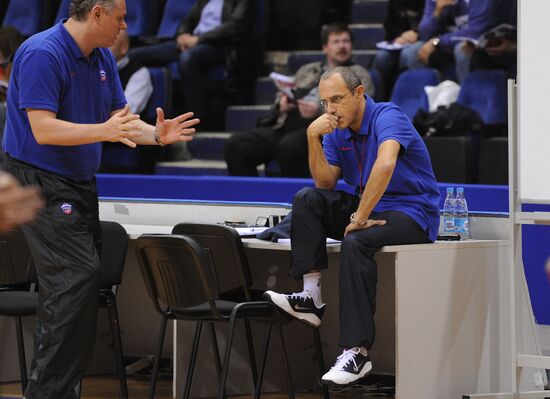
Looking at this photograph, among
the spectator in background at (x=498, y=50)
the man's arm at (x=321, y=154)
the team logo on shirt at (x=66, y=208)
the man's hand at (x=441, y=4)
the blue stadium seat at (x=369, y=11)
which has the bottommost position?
the team logo on shirt at (x=66, y=208)

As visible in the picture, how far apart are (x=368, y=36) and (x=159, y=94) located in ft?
5.39

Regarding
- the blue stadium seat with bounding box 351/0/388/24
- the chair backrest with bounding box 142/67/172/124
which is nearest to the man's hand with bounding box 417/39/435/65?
the blue stadium seat with bounding box 351/0/388/24

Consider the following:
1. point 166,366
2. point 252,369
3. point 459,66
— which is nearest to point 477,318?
point 252,369

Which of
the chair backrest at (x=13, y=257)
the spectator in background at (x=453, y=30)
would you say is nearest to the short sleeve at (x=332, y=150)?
the chair backrest at (x=13, y=257)

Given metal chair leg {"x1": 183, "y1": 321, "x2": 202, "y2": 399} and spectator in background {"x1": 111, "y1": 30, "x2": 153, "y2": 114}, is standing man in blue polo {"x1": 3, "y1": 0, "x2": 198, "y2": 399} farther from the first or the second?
spectator in background {"x1": 111, "y1": 30, "x2": 153, "y2": 114}

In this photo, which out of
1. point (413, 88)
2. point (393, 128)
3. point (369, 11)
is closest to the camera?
point (393, 128)

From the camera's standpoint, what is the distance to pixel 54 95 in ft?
15.3

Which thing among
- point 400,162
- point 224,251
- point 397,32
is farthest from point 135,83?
point 400,162

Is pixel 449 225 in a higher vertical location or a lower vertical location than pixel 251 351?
higher

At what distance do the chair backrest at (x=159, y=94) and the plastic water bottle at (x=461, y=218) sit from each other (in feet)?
12.4

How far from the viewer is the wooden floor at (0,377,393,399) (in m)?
5.76

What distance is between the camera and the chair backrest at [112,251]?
5.60 meters

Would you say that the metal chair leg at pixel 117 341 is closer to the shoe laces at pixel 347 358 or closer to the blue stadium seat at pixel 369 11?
the shoe laces at pixel 347 358

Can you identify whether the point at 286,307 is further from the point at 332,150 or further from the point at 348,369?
the point at 332,150
